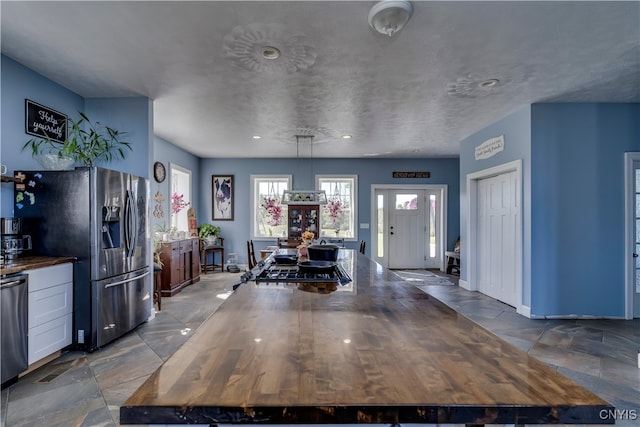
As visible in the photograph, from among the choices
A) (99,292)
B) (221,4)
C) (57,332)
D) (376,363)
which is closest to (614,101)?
(221,4)

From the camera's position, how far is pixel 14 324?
2.31 meters

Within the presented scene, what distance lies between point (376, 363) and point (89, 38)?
3020 millimetres

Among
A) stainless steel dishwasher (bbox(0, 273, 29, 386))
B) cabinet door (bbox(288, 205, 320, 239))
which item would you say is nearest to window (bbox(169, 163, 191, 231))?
cabinet door (bbox(288, 205, 320, 239))

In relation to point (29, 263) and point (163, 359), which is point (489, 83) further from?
point (29, 263)

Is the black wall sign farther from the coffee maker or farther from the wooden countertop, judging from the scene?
the wooden countertop

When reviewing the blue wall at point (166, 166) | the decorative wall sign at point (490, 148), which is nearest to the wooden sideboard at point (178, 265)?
the blue wall at point (166, 166)

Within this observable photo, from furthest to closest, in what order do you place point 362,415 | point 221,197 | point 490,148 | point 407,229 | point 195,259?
point 407,229 → point 221,197 → point 195,259 → point 490,148 → point 362,415

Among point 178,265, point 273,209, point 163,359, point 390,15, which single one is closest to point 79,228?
point 163,359

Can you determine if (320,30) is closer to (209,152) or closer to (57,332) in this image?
(57,332)

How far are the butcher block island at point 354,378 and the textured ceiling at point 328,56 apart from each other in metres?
1.98

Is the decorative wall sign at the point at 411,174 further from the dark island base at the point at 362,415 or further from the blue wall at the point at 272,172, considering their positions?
the dark island base at the point at 362,415

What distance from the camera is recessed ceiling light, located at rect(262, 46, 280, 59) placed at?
259 centimetres

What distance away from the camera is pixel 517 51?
2.66 meters

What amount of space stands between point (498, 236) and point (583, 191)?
1.18 meters
